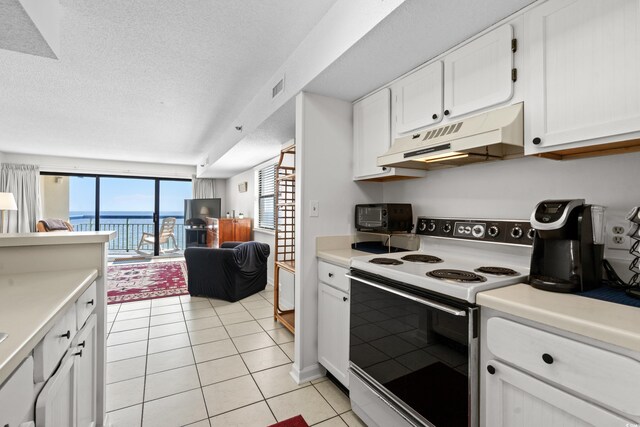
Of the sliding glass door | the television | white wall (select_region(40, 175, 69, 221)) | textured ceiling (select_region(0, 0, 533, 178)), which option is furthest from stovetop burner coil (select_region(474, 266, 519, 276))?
white wall (select_region(40, 175, 69, 221))

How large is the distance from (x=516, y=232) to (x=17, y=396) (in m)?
2.00

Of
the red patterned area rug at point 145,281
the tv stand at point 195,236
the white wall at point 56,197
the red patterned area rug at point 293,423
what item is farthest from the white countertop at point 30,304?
the white wall at point 56,197

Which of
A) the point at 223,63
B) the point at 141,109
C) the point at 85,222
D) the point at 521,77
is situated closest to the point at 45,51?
the point at 223,63

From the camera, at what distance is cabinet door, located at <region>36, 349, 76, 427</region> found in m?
0.84

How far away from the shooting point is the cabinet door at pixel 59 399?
33.3 inches

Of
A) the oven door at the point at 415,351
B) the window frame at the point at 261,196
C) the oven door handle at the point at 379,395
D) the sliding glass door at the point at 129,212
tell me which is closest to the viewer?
the oven door at the point at 415,351

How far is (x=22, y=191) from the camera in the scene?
607 centimetres

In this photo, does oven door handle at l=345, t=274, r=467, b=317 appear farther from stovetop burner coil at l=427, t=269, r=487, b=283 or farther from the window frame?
the window frame

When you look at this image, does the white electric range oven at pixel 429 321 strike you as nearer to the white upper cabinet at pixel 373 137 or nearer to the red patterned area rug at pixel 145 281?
the white upper cabinet at pixel 373 137

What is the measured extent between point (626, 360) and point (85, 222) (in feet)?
33.5

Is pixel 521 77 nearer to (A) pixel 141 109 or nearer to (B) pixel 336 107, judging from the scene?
(B) pixel 336 107

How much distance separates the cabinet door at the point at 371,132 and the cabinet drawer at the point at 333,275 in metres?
0.74

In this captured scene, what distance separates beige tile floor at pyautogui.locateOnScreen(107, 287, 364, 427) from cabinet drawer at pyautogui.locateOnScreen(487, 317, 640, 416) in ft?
3.66

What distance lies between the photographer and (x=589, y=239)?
3.95 feet
